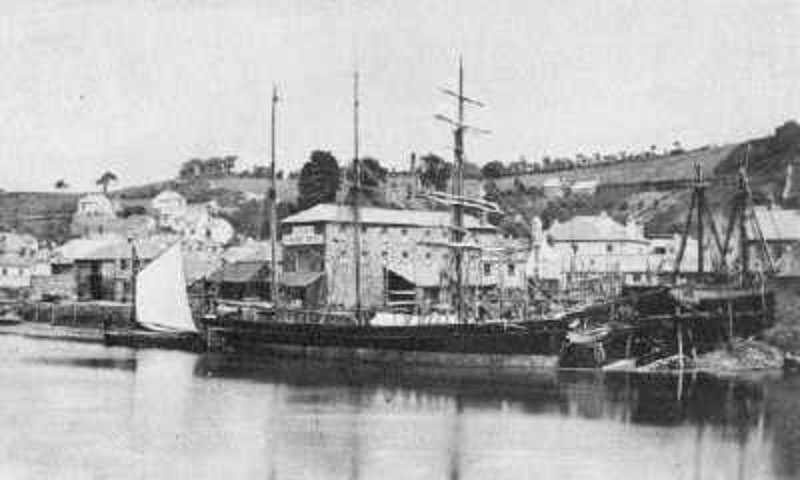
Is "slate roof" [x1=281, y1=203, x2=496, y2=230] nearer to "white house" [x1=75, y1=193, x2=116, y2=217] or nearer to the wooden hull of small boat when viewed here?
the wooden hull of small boat

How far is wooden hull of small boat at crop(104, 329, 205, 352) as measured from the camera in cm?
7350

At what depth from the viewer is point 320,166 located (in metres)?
116

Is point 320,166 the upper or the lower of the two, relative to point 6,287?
upper

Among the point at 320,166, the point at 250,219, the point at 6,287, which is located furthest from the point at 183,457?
the point at 250,219

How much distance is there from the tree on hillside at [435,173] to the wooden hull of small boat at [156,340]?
53.7 m

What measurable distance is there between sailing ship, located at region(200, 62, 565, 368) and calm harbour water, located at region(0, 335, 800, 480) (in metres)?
2.47

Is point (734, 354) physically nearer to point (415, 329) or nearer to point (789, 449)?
point (415, 329)

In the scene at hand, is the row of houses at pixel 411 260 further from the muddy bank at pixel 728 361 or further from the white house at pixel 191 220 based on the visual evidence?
the white house at pixel 191 220

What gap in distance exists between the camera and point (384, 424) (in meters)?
42.9

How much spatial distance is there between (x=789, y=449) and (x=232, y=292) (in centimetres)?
5666

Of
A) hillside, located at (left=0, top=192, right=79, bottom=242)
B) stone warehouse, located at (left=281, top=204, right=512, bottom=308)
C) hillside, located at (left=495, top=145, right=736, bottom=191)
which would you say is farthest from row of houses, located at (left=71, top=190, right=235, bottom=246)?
hillside, located at (left=495, top=145, right=736, bottom=191)

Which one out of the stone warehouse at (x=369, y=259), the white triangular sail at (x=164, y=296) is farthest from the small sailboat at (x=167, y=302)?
the stone warehouse at (x=369, y=259)

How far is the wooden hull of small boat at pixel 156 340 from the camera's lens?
241ft

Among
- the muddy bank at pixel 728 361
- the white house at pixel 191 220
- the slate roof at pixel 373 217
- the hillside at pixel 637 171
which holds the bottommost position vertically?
the muddy bank at pixel 728 361
